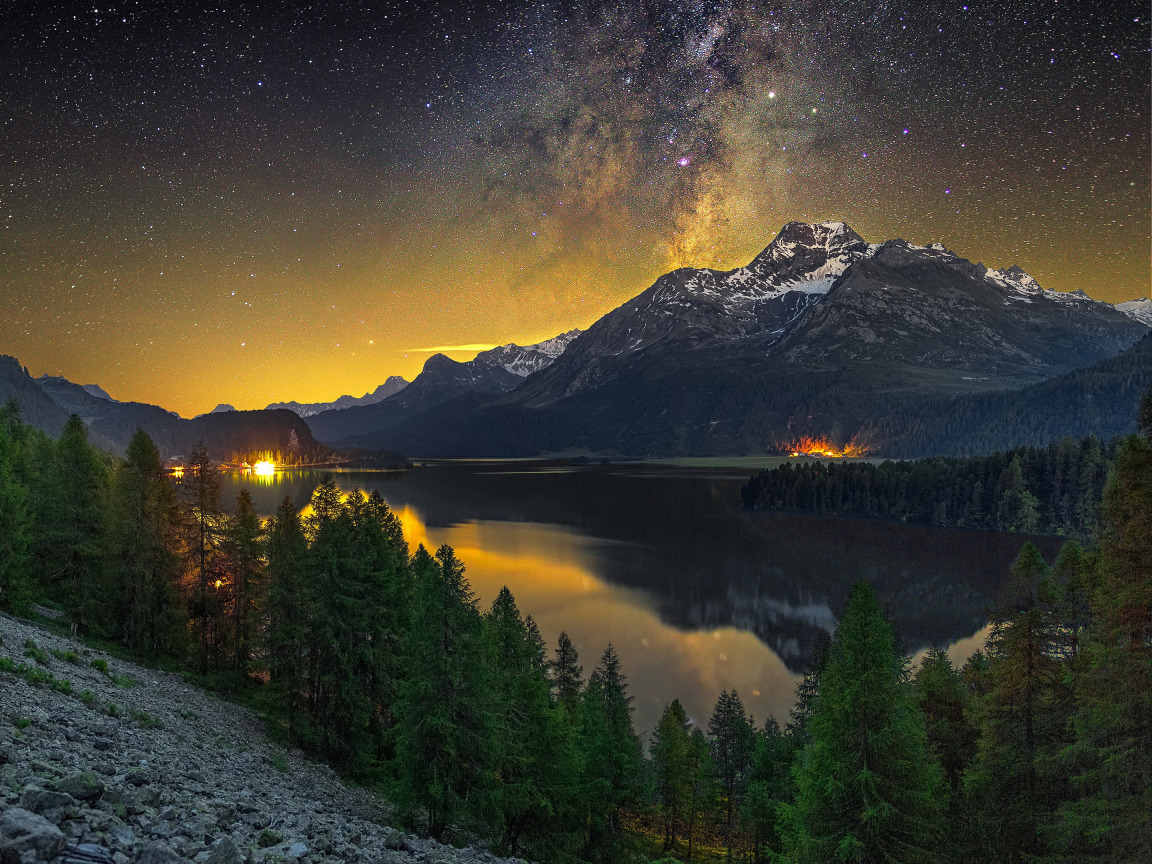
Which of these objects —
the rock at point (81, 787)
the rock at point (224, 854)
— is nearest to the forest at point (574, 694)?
the rock at point (224, 854)

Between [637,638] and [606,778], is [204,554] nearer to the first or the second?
[606,778]

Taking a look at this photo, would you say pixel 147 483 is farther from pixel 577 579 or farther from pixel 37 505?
pixel 577 579

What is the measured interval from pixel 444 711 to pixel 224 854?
1280 centimetres

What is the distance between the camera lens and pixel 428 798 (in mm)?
21594

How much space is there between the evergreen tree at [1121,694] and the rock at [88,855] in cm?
2161

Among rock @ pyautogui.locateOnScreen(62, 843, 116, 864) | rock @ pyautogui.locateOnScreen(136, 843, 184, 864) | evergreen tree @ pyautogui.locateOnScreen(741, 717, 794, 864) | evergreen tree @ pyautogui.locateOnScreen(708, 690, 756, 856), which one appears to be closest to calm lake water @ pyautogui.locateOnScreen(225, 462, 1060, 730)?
evergreen tree @ pyautogui.locateOnScreen(708, 690, 756, 856)

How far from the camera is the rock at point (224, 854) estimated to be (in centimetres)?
938

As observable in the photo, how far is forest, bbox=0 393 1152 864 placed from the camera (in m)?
17.5

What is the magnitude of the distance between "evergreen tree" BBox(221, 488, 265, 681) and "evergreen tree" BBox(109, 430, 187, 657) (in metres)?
2.94

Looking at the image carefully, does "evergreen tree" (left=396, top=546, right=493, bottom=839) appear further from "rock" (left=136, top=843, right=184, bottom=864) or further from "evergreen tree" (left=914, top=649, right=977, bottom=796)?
"evergreen tree" (left=914, top=649, right=977, bottom=796)

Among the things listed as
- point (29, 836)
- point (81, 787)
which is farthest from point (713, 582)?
point (29, 836)

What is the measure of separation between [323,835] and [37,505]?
38.5 metres

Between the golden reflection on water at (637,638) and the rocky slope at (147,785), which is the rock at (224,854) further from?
the golden reflection on water at (637,638)

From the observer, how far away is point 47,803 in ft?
30.0
